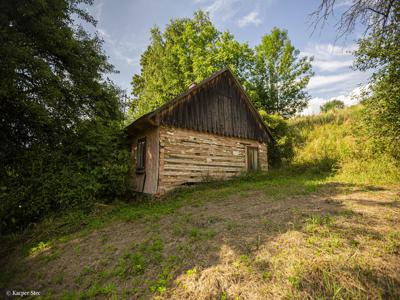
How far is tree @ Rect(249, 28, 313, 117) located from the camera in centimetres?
2086

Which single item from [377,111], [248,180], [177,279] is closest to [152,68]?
[248,180]

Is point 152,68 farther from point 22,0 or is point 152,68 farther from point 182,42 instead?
point 22,0

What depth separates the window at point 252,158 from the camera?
11.9 meters

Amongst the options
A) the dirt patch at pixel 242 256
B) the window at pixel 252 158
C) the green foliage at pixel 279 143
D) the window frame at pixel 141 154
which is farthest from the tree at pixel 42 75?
the green foliage at pixel 279 143

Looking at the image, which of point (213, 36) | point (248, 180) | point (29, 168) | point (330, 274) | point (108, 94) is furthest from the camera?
point (213, 36)

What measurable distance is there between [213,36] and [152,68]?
312 inches

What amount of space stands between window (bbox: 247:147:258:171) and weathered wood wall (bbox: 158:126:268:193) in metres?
0.42

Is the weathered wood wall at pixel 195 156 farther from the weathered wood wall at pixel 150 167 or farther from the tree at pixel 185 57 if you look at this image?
the tree at pixel 185 57

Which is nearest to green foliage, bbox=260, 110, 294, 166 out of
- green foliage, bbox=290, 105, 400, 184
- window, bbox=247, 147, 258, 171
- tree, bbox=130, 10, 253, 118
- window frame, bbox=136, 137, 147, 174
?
green foliage, bbox=290, 105, 400, 184

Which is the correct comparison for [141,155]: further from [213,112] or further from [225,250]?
[225,250]

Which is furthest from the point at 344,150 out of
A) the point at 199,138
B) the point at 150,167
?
the point at 150,167

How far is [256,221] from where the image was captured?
4.25 metres

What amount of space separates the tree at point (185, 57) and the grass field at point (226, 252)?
15670mm

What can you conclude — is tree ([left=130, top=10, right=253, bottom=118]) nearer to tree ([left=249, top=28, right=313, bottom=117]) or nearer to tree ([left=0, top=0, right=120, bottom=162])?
tree ([left=249, top=28, right=313, bottom=117])
